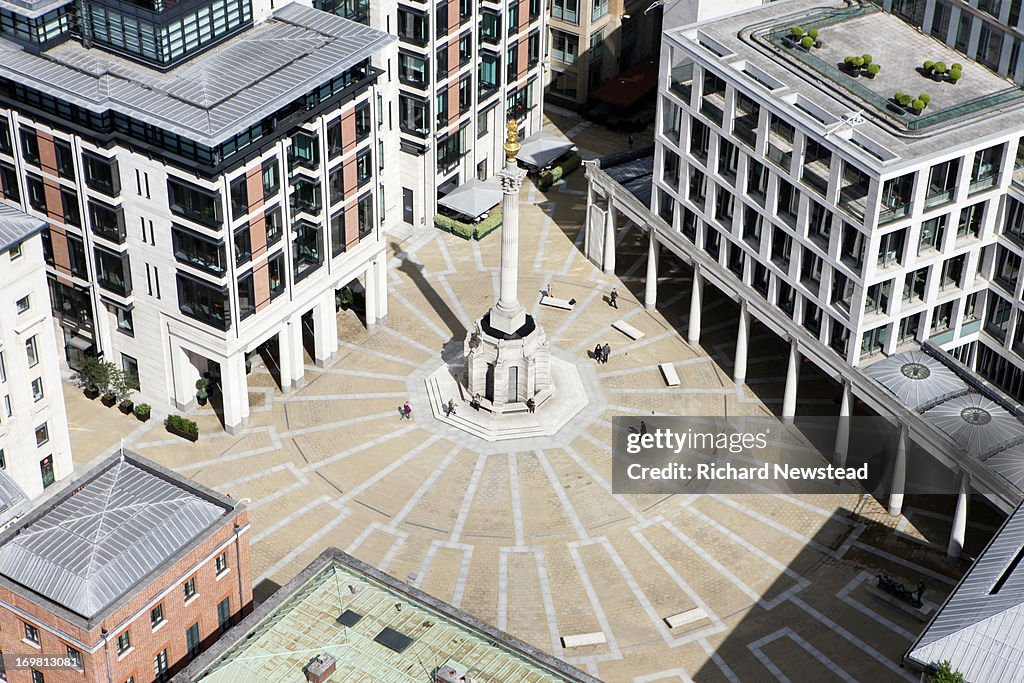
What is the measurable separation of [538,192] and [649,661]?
6220 cm

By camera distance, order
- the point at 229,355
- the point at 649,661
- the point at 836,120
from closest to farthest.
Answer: the point at 649,661
the point at 836,120
the point at 229,355

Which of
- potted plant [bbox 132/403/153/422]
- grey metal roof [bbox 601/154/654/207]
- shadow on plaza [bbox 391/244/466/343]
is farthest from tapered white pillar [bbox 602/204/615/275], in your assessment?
potted plant [bbox 132/403/153/422]

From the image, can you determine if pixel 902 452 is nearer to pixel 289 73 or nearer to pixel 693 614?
pixel 693 614

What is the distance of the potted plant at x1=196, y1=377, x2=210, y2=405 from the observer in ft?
401

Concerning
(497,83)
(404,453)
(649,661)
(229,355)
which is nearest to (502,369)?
(404,453)

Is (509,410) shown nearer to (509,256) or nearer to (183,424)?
(509,256)

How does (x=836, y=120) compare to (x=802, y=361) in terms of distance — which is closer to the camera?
(x=836, y=120)

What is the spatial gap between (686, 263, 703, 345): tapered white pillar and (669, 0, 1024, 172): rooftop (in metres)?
18.5

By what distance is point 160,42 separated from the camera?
110 metres

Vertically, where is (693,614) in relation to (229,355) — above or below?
below

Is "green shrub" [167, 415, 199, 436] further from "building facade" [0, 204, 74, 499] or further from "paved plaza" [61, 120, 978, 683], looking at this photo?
"building facade" [0, 204, 74, 499]

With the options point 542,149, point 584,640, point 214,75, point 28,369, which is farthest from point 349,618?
point 542,149

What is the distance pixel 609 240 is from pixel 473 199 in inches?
565

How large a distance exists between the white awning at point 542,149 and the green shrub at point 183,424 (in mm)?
49070
